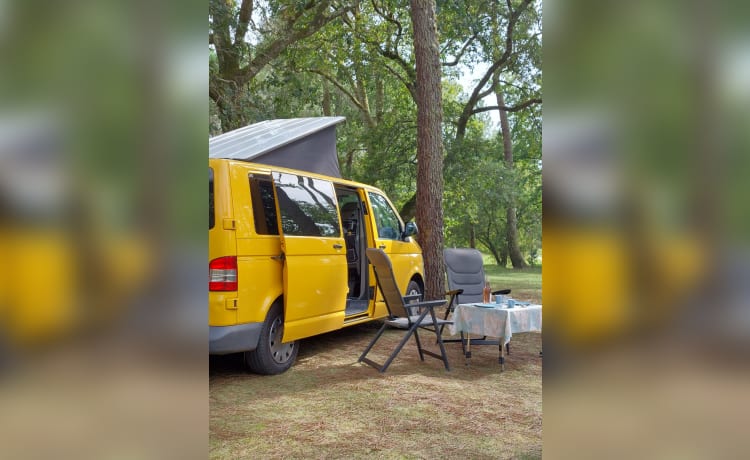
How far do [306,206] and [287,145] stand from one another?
0.86 meters

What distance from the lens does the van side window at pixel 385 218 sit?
6.78 m

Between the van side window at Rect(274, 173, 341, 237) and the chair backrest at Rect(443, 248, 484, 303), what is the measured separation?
5.51ft

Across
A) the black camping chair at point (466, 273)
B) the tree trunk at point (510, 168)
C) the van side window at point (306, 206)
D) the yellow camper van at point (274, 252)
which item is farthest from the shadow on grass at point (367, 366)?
the tree trunk at point (510, 168)

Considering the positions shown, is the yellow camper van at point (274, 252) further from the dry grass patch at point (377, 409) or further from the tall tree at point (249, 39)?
the tall tree at point (249, 39)

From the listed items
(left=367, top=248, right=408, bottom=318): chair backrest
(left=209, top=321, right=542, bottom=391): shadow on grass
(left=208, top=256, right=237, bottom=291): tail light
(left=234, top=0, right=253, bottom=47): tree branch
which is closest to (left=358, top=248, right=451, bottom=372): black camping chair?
(left=367, top=248, right=408, bottom=318): chair backrest

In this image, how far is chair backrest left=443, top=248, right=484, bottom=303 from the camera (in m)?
6.67

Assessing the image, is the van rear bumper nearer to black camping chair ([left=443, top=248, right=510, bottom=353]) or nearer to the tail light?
the tail light

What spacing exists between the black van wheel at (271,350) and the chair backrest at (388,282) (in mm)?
1037
